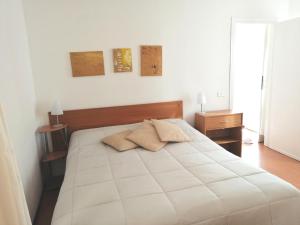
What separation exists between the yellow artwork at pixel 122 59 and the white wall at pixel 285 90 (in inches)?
92.4

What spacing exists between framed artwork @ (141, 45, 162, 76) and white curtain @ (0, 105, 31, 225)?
223 centimetres

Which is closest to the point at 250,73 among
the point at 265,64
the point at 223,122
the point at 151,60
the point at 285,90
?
the point at 265,64

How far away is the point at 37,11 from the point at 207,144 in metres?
2.53

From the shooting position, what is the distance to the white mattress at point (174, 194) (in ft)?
4.15

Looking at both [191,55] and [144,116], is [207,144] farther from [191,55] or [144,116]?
[191,55]

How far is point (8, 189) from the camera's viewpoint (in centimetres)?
97

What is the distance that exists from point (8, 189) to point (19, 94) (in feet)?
4.78

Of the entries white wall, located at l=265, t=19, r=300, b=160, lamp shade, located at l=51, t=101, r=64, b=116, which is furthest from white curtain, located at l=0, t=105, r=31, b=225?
white wall, located at l=265, t=19, r=300, b=160

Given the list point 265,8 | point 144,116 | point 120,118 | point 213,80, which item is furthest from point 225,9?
point 120,118

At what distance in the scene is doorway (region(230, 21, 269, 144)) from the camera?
398 centimetres

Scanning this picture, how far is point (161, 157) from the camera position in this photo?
2039 mm

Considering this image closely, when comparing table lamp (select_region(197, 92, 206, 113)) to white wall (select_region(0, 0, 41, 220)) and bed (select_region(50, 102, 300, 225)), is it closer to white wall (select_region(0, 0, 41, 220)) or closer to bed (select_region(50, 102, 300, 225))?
bed (select_region(50, 102, 300, 225))

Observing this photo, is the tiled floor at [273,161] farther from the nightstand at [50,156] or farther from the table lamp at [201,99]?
the nightstand at [50,156]

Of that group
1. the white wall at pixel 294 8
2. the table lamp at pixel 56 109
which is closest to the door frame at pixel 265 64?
the white wall at pixel 294 8
